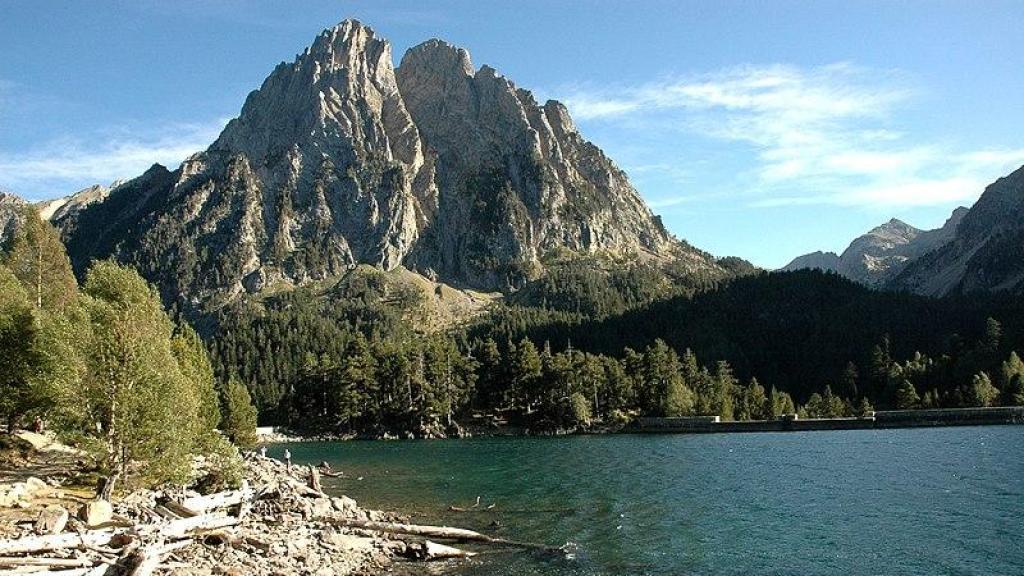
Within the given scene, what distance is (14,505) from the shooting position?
36.3 metres

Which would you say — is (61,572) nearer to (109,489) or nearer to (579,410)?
(109,489)

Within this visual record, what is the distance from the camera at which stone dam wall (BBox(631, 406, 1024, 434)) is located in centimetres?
13450

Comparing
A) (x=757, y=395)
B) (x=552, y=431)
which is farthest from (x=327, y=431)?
(x=757, y=395)

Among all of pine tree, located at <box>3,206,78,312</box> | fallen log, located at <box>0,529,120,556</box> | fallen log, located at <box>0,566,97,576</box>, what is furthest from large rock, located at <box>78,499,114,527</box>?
pine tree, located at <box>3,206,78,312</box>

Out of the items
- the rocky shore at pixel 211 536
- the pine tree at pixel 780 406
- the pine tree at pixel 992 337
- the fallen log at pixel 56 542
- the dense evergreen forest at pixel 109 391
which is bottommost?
the rocky shore at pixel 211 536

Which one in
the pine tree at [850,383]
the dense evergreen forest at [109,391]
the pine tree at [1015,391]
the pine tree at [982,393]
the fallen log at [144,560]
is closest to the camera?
the fallen log at [144,560]

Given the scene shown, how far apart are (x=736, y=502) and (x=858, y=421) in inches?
3703

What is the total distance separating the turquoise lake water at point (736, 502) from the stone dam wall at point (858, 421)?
31.0 m

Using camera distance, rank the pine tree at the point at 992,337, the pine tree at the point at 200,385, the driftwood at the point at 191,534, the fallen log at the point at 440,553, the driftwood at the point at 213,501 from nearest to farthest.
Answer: the driftwood at the point at 191,534 < the fallen log at the point at 440,553 < the driftwood at the point at 213,501 < the pine tree at the point at 200,385 < the pine tree at the point at 992,337

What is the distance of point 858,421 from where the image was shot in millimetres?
137875

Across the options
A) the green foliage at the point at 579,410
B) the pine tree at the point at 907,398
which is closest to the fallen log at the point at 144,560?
the green foliage at the point at 579,410

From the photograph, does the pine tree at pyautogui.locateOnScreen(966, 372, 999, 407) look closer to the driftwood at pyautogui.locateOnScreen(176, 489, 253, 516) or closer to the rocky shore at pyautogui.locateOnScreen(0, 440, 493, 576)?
the rocky shore at pyautogui.locateOnScreen(0, 440, 493, 576)

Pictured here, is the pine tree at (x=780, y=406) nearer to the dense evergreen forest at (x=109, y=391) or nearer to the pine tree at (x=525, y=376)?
the pine tree at (x=525, y=376)

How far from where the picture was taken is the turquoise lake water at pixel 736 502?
38.8 meters
